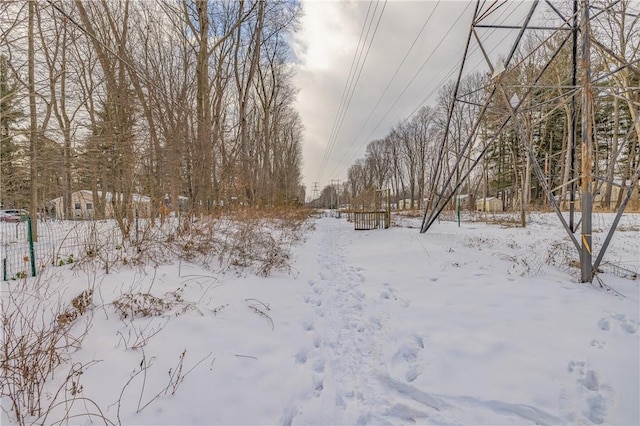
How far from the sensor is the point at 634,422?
5.73 feet

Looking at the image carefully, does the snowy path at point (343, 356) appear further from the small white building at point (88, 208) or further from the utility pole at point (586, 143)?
the small white building at point (88, 208)

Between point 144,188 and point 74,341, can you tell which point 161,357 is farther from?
point 144,188

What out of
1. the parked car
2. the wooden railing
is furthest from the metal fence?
the wooden railing

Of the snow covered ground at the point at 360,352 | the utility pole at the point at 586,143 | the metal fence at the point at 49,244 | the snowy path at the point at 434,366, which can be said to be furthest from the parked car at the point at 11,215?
the utility pole at the point at 586,143

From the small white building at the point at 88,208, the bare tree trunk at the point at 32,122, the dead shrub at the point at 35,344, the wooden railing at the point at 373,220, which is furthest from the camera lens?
the wooden railing at the point at 373,220

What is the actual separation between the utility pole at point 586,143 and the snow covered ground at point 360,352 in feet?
1.79

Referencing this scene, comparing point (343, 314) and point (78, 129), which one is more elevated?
point (78, 129)

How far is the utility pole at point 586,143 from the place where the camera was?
3805mm

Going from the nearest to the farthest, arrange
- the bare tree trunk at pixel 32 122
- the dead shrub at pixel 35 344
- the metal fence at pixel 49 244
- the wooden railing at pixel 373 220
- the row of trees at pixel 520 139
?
the dead shrub at pixel 35 344 < the metal fence at pixel 49 244 < the bare tree trunk at pixel 32 122 < the row of trees at pixel 520 139 < the wooden railing at pixel 373 220

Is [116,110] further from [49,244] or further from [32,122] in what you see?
[49,244]

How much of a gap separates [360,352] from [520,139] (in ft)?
34.2

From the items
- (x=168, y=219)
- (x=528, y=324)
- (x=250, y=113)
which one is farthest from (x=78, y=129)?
(x=250, y=113)

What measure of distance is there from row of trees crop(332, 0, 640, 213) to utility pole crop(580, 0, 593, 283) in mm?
326

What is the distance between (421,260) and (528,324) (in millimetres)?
3082
